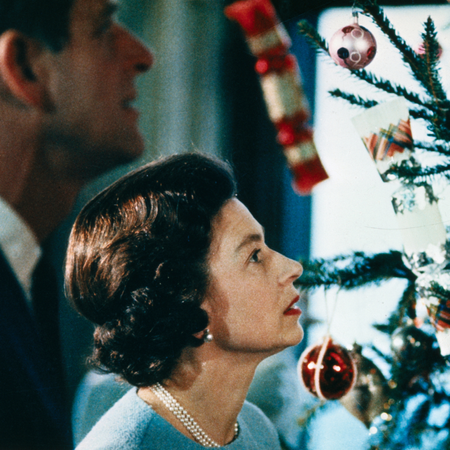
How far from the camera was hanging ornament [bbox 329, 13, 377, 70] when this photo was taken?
30.8 inches

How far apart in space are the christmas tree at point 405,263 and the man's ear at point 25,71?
0.52 m

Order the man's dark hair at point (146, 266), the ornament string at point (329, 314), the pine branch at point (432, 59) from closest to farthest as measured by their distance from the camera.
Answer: the pine branch at point (432, 59) → the man's dark hair at point (146, 266) → the ornament string at point (329, 314)

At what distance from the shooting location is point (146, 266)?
839 millimetres

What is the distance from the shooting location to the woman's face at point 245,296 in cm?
88

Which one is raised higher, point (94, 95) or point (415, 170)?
point (94, 95)

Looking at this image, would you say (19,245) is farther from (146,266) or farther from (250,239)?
(250,239)

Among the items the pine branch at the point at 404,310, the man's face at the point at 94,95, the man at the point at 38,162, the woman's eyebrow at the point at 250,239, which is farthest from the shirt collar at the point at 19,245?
the pine branch at the point at 404,310

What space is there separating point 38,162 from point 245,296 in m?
0.49

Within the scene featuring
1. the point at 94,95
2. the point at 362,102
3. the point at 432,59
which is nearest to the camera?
the point at 432,59

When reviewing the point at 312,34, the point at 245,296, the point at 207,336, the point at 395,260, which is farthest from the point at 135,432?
the point at 312,34

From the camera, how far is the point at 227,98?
101 cm

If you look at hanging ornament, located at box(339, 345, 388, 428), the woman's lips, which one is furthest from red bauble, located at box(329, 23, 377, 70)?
hanging ornament, located at box(339, 345, 388, 428)

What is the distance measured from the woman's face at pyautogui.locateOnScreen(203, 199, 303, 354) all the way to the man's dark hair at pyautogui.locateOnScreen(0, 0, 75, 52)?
487 mm

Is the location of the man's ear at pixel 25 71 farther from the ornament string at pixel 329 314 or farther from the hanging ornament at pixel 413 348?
the hanging ornament at pixel 413 348
